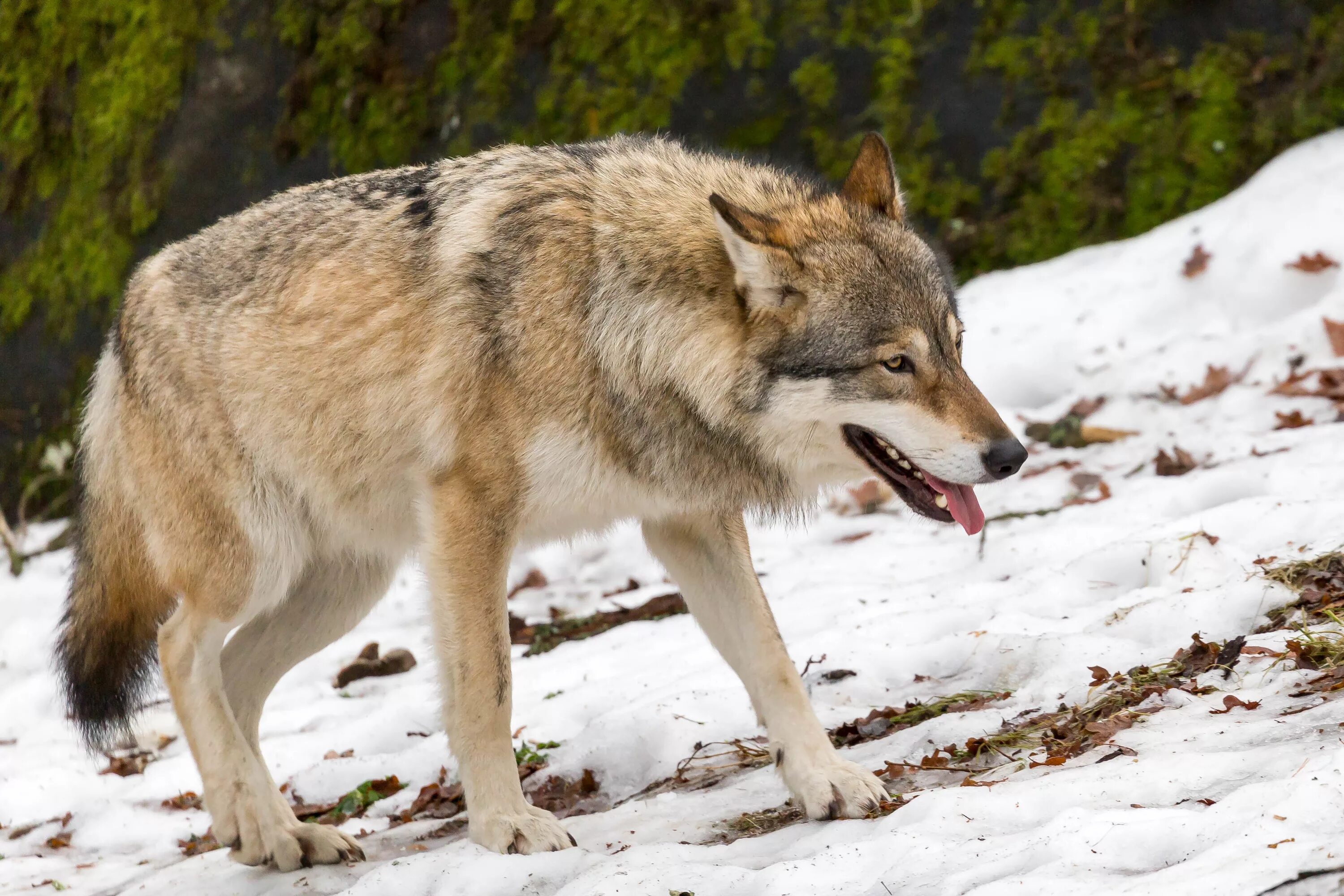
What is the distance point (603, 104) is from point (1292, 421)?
159 inches

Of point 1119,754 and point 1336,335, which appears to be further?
point 1336,335

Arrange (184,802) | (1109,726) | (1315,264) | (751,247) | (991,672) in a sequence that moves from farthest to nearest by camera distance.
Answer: (1315,264), (184,802), (991,672), (751,247), (1109,726)

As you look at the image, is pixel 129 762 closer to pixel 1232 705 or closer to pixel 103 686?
pixel 103 686

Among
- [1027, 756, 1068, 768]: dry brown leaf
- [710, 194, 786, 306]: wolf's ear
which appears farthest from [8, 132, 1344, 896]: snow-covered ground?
[710, 194, 786, 306]: wolf's ear

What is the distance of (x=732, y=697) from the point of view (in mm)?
4285

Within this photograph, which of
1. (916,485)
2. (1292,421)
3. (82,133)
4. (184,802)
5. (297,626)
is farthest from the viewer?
(82,133)

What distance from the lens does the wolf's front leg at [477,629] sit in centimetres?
351

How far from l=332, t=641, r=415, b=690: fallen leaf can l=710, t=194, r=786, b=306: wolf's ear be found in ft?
9.05

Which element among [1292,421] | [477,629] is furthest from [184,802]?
[1292,421]

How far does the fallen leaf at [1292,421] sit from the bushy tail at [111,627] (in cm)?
437

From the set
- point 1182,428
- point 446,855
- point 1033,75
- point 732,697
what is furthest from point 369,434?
point 1033,75

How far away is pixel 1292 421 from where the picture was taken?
17.4 feet

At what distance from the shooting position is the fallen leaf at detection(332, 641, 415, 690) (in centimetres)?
538

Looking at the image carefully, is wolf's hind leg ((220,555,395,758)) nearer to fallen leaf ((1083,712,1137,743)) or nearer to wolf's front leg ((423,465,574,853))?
wolf's front leg ((423,465,574,853))
